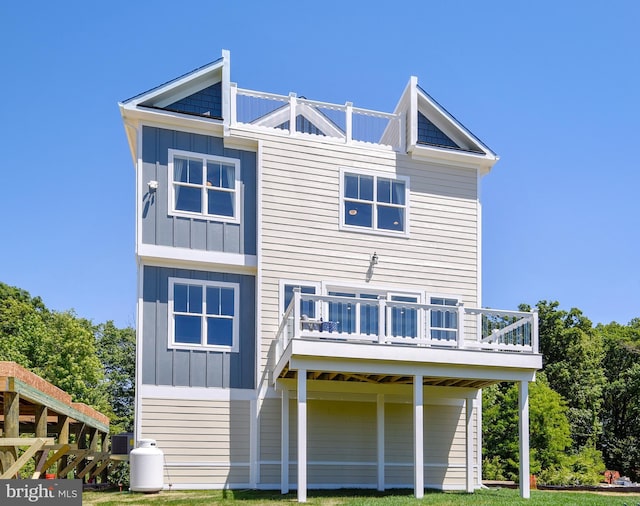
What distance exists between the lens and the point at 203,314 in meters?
15.5

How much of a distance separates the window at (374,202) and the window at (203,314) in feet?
10.6

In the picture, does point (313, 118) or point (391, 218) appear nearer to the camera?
point (391, 218)

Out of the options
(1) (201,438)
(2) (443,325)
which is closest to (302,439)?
(1) (201,438)

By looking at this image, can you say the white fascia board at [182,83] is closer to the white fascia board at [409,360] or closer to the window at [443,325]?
the white fascia board at [409,360]

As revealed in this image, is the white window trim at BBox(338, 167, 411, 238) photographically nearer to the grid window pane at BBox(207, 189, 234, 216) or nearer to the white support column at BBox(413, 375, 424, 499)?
the grid window pane at BBox(207, 189, 234, 216)

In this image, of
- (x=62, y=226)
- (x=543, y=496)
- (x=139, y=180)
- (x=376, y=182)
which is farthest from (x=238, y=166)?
(x=62, y=226)

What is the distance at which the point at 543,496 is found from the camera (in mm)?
14156

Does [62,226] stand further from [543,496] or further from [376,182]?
[543,496]

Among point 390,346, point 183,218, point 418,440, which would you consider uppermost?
point 183,218

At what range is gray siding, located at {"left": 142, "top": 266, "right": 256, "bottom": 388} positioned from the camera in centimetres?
1502

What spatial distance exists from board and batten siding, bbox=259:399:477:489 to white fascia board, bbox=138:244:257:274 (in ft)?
9.66

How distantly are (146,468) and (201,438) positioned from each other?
1.63 metres

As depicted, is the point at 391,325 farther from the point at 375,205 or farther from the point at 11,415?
the point at 11,415

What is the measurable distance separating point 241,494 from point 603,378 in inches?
965
